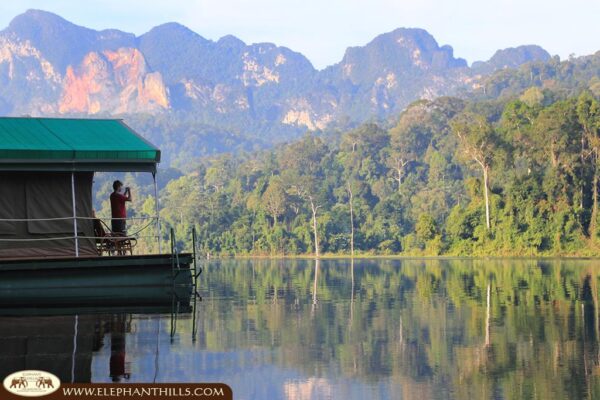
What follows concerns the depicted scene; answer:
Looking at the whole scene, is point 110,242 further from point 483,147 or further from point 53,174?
point 483,147

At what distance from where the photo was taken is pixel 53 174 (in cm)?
2292

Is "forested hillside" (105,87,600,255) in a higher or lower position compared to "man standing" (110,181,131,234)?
higher

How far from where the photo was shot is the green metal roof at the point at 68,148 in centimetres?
2175

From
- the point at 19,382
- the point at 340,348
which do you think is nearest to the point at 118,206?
the point at 340,348

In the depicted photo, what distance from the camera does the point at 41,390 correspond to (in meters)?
10.1

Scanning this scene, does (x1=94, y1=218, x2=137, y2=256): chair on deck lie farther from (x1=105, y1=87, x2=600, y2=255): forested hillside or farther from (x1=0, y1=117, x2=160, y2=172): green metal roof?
(x1=105, y1=87, x2=600, y2=255): forested hillside

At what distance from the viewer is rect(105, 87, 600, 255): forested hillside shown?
251 ft

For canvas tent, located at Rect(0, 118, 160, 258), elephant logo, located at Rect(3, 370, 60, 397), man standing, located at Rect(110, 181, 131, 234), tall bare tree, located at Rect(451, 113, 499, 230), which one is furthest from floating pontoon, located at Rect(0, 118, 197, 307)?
tall bare tree, located at Rect(451, 113, 499, 230)

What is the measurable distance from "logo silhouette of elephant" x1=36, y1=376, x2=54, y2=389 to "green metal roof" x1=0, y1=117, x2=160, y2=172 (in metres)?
11.2

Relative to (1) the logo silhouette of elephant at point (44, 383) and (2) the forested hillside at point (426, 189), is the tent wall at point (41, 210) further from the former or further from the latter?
(2) the forested hillside at point (426, 189)

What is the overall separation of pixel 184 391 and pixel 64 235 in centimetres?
1309

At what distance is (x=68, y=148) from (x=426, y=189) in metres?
90.8

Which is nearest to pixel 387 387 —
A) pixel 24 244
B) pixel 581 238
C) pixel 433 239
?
pixel 24 244

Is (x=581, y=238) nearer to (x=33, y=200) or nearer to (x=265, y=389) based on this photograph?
(x=33, y=200)
